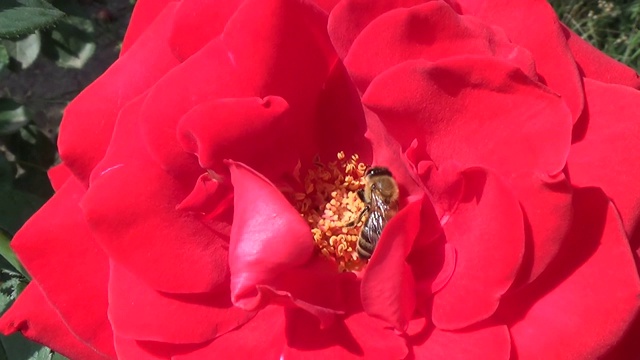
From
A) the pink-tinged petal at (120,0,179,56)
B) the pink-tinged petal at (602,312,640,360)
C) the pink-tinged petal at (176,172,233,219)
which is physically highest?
the pink-tinged petal at (120,0,179,56)

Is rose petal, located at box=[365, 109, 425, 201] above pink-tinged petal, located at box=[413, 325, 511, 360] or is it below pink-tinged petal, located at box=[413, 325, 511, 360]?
above

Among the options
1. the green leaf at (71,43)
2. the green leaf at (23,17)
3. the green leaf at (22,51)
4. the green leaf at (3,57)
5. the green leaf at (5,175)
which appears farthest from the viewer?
the green leaf at (71,43)

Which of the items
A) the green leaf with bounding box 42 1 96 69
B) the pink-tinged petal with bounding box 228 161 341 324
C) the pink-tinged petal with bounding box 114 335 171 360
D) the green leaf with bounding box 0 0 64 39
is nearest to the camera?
the pink-tinged petal with bounding box 228 161 341 324

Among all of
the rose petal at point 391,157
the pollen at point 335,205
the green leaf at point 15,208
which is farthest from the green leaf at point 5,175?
the rose petal at point 391,157

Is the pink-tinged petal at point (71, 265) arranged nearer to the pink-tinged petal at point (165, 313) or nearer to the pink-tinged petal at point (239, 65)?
the pink-tinged petal at point (165, 313)

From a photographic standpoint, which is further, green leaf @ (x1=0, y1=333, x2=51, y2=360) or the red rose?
green leaf @ (x1=0, y1=333, x2=51, y2=360)

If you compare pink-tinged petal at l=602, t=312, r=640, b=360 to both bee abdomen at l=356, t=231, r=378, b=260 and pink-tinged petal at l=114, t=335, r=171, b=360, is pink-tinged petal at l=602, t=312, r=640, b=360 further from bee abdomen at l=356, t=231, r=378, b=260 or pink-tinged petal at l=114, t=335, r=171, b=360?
pink-tinged petal at l=114, t=335, r=171, b=360

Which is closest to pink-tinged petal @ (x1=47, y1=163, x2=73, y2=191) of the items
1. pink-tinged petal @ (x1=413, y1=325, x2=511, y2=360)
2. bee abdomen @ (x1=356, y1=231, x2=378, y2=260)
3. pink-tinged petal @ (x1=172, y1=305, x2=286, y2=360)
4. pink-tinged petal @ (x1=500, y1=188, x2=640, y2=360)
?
pink-tinged petal @ (x1=172, y1=305, x2=286, y2=360)
